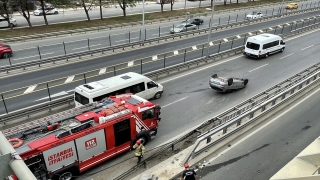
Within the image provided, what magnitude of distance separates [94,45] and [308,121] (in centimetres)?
2639

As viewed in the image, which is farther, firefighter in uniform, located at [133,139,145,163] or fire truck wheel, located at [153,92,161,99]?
fire truck wheel, located at [153,92,161,99]

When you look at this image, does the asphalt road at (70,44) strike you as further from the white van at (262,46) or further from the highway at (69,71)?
the white van at (262,46)

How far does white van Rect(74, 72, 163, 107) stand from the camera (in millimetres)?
15352

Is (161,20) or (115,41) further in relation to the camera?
(161,20)

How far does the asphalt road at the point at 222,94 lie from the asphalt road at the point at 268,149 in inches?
1.6

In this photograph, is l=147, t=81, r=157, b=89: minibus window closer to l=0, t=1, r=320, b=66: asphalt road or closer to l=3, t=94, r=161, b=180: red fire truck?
l=3, t=94, r=161, b=180: red fire truck

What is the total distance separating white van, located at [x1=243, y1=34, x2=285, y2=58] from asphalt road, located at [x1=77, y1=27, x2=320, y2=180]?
0.71 metres

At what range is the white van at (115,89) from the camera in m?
15.4

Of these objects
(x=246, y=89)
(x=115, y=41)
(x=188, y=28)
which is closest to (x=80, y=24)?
(x=115, y=41)

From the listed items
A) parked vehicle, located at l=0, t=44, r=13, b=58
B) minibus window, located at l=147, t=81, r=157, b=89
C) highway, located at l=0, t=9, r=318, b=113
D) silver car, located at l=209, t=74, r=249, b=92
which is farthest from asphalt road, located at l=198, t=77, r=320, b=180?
parked vehicle, located at l=0, t=44, r=13, b=58

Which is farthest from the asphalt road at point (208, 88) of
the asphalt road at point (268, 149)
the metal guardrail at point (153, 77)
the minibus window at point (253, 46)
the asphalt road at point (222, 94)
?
the asphalt road at point (268, 149)

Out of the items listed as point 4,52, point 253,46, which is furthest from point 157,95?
point 4,52

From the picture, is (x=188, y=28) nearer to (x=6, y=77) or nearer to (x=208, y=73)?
(x=208, y=73)

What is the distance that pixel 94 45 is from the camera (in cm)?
3291
